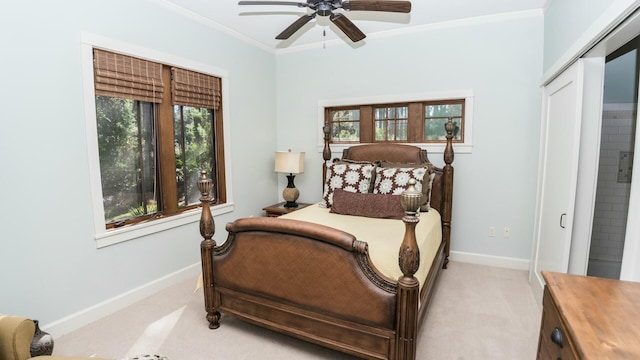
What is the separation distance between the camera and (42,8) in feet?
6.93

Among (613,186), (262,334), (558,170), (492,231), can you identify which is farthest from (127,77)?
(613,186)

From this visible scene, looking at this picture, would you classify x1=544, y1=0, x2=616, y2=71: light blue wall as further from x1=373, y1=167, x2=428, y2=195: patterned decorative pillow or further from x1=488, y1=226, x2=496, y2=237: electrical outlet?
x1=488, y1=226, x2=496, y2=237: electrical outlet

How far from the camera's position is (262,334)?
2.31 meters

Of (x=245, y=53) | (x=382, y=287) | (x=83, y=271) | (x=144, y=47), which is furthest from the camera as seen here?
(x=245, y=53)

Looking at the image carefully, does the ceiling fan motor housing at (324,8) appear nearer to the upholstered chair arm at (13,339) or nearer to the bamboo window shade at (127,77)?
the bamboo window shade at (127,77)

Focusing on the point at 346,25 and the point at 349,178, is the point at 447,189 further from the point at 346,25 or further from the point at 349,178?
the point at 346,25

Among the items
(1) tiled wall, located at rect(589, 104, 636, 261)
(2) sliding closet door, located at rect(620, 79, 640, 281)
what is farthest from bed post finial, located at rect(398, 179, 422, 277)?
(1) tiled wall, located at rect(589, 104, 636, 261)

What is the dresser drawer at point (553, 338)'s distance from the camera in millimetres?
963

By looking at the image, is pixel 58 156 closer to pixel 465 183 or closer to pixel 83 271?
pixel 83 271

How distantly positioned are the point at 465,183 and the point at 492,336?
5.84 ft

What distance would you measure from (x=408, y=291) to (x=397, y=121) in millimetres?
2662

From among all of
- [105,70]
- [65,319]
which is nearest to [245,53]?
[105,70]

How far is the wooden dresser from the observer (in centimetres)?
83

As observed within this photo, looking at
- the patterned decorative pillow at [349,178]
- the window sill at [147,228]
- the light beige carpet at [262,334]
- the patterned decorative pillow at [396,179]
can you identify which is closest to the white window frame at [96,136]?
the window sill at [147,228]
